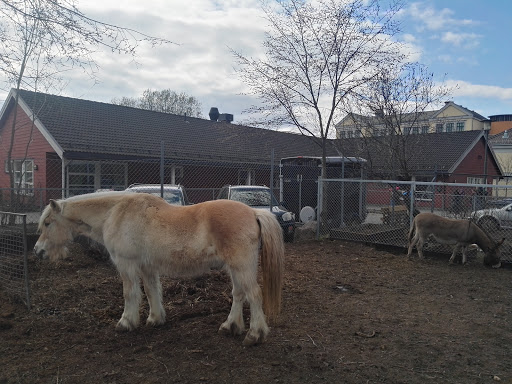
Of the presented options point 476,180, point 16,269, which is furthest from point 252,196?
point 476,180

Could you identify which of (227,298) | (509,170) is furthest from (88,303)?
(509,170)

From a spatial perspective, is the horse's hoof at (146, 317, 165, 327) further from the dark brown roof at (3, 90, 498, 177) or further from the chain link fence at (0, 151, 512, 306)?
the dark brown roof at (3, 90, 498, 177)

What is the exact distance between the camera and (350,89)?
1192cm

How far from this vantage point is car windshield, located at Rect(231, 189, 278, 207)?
10.8 m

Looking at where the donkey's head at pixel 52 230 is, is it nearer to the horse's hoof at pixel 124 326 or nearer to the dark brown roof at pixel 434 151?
the horse's hoof at pixel 124 326

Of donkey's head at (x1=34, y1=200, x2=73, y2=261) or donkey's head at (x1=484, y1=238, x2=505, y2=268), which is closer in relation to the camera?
donkey's head at (x1=34, y1=200, x2=73, y2=261)

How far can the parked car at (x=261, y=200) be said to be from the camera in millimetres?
10655

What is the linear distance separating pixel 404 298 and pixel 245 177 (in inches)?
646

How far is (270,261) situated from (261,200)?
708 cm

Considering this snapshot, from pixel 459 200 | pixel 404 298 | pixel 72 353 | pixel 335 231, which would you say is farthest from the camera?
pixel 335 231

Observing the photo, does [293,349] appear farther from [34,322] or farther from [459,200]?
[459,200]

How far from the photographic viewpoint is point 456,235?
8711 mm

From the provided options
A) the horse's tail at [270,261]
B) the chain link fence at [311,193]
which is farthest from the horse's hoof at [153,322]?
the chain link fence at [311,193]

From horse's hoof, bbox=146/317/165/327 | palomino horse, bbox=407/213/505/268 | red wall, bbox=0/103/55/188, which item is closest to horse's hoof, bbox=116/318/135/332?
horse's hoof, bbox=146/317/165/327
